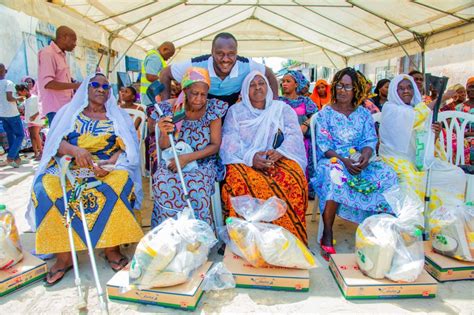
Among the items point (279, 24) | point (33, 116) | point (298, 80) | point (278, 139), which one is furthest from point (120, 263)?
point (279, 24)

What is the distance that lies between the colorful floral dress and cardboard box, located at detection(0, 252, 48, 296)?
0.35 ft

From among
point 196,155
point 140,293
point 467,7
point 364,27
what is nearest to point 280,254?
point 140,293

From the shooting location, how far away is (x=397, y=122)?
330cm

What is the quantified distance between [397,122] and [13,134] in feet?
22.9

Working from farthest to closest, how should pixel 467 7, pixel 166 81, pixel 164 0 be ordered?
pixel 164 0, pixel 467 7, pixel 166 81

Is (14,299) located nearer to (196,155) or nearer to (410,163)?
Result: (196,155)

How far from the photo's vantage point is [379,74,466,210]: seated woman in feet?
10.1

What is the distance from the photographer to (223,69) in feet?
10.8

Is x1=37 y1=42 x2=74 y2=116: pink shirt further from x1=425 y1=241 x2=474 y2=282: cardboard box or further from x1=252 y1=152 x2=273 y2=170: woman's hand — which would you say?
x1=425 y1=241 x2=474 y2=282: cardboard box

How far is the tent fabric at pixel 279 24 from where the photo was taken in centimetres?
627

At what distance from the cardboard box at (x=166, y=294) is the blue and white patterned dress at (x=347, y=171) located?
54.4 inches

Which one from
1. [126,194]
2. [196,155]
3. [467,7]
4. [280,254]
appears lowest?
[280,254]

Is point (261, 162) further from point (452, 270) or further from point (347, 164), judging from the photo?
point (452, 270)

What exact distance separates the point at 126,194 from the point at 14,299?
980 millimetres
